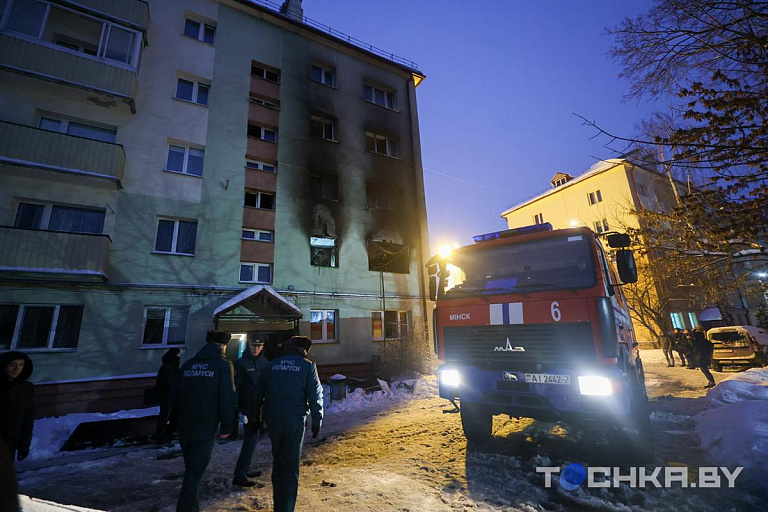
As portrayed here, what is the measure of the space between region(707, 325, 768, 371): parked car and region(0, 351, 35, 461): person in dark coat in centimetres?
1955

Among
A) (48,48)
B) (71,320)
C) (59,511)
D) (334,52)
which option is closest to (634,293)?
(334,52)

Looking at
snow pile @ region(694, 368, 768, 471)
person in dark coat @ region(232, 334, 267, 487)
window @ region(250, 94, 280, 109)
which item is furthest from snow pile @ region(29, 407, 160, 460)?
window @ region(250, 94, 280, 109)

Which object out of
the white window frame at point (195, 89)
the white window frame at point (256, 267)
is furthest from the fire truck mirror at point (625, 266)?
the white window frame at point (195, 89)

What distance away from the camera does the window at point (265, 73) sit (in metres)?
15.1

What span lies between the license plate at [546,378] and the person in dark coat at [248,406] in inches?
130

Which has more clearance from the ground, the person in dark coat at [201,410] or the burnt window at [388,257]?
the burnt window at [388,257]

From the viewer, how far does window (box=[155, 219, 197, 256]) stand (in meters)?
11.4

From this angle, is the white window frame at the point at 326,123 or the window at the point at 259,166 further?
the white window frame at the point at 326,123

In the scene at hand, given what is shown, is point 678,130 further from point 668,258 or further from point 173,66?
point 173,66

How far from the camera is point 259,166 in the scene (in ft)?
45.9

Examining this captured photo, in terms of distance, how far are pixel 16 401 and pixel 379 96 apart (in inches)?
731

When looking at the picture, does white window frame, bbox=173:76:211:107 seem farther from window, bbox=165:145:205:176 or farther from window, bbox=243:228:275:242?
window, bbox=243:228:275:242

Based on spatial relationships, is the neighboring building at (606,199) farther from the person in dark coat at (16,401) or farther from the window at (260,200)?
the person in dark coat at (16,401)

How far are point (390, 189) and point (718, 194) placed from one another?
12196 mm
